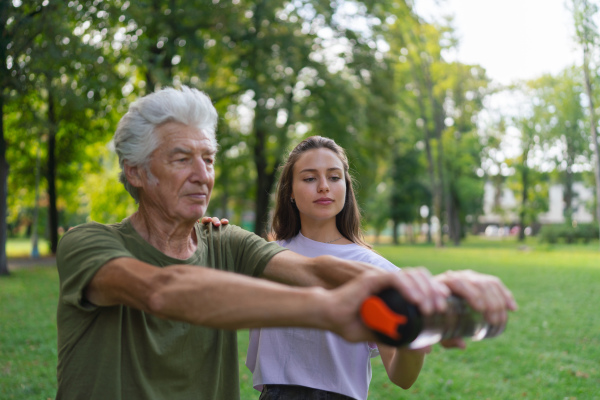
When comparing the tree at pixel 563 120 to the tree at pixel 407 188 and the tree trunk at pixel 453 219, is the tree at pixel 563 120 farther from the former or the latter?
the tree at pixel 407 188

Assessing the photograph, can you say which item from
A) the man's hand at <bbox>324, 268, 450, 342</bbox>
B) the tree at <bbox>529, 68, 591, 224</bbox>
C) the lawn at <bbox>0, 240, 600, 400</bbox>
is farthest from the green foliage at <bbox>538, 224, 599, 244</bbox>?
the man's hand at <bbox>324, 268, 450, 342</bbox>

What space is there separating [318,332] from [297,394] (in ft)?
1.04

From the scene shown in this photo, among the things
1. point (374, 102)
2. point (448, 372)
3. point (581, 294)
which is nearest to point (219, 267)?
point (448, 372)

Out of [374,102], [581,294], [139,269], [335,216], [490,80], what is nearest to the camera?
[139,269]

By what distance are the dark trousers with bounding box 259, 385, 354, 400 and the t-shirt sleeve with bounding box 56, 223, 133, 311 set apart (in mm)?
1242

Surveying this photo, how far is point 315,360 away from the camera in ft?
8.83

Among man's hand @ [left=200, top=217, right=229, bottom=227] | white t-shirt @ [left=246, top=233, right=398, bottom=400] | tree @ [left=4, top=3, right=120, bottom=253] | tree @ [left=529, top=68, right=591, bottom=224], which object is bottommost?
white t-shirt @ [left=246, top=233, right=398, bottom=400]

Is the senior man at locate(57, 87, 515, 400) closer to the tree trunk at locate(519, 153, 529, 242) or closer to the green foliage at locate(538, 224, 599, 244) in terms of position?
the green foliage at locate(538, 224, 599, 244)

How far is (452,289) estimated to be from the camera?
1.28 metres

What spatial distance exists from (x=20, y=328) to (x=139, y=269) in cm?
935

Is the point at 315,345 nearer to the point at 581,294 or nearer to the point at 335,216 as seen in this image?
the point at 335,216

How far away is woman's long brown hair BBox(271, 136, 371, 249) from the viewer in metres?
3.45

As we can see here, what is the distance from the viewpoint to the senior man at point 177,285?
127 centimetres

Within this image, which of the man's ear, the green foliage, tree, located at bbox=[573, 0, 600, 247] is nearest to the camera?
the man's ear
